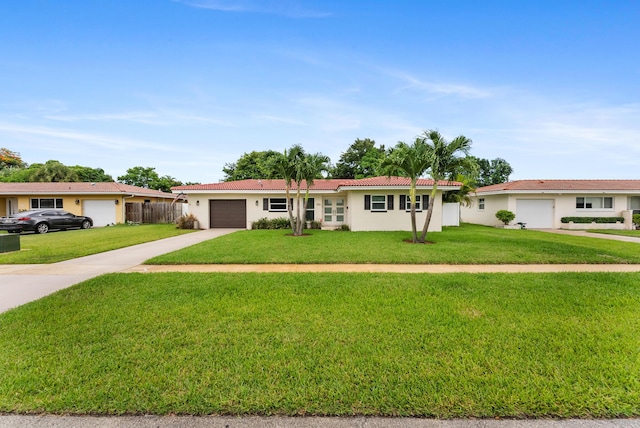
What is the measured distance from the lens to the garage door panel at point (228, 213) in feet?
64.2

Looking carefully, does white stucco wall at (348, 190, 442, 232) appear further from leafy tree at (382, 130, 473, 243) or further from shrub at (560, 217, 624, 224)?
shrub at (560, 217, 624, 224)

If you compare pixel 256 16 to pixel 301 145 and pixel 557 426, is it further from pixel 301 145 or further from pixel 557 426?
pixel 557 426

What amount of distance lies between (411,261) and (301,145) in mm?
8795

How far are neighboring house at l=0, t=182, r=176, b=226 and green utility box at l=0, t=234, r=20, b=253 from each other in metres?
12.6

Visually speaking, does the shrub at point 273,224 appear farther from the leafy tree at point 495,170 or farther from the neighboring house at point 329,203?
the leafy tree at point 495,170

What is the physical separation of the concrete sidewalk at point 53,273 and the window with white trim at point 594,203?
2764 cm

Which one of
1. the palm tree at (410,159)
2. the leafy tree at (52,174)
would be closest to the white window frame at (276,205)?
the palm tree at (410,159)

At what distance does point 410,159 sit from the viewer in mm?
12125

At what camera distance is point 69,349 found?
3.21m

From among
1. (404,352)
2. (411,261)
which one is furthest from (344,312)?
(411,261)

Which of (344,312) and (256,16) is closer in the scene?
(344,312)

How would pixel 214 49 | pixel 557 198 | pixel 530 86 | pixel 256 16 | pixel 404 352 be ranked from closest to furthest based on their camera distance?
pixel 404 352 → pixel 256 16 → pixel 214 49 → pixel 530 86 → pixel 557 198

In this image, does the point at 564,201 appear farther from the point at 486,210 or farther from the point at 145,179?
the point at 145,179

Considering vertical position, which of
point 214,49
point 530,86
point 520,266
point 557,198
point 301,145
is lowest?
Result: point 520,266
